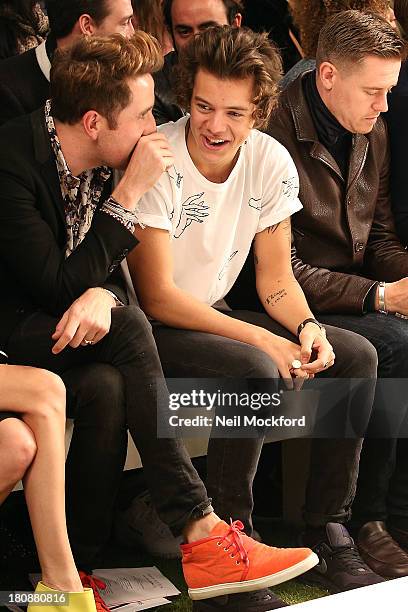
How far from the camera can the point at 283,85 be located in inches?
121

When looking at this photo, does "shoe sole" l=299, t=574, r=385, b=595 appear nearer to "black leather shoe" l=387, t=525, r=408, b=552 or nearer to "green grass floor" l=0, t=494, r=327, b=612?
"green grass floor" l=0, t=494, r=327, b=612

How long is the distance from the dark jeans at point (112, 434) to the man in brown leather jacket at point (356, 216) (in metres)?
0.66

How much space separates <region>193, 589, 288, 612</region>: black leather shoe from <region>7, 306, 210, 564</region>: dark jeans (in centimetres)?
20

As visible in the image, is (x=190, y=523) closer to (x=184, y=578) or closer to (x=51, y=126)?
(x=184, y=578)

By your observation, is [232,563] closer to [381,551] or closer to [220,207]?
[381,551]

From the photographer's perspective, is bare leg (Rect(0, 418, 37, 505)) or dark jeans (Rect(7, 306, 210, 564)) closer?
bare leg (Rect(0, 418, 37, 505))

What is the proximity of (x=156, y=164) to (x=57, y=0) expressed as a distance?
0.72m

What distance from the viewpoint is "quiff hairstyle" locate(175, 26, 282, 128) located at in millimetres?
2510

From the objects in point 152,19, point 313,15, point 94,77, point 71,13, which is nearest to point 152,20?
point 152,19

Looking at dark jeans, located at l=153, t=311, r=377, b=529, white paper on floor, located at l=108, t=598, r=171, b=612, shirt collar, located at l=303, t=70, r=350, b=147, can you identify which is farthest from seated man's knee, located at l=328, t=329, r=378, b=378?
white paper on floor, located at l=108, t=598, r=171, b=612

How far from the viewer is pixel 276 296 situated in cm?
269

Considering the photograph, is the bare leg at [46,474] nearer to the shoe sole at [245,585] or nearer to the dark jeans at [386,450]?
the shoe sole at [245,585]

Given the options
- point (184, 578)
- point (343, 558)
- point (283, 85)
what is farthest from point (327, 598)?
point (283, 85)

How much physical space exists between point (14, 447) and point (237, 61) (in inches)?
41.9
